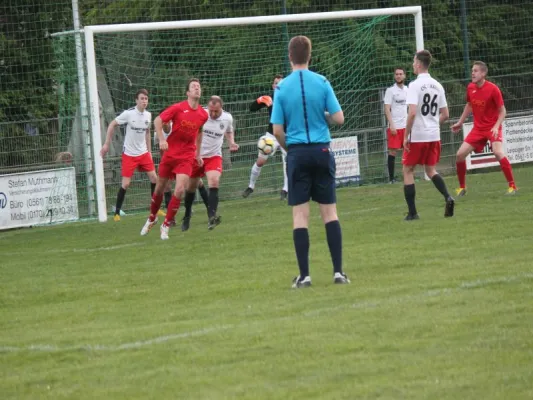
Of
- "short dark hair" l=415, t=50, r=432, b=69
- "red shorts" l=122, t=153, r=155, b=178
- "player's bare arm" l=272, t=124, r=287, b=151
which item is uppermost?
"short dark hair" l=415, t=50, r=432, b=69

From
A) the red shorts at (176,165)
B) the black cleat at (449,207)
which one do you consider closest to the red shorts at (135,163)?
the red shorts at (176,165)

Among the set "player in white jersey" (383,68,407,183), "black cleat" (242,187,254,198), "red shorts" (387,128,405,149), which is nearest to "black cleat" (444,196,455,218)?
"black cleat" (242,187,254,198)

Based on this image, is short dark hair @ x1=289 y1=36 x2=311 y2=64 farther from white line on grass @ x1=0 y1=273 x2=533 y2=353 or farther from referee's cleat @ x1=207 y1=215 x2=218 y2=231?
referee's cleat @ x1=207 y1=215 x2=218 y2=231

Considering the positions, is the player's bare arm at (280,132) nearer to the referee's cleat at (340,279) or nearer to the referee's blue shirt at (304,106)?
the referee's blue shirt at (304,106)

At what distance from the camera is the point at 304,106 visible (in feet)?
31.4

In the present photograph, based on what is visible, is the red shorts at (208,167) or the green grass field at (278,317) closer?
the green grass field at (278,317)

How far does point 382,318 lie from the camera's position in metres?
7.84

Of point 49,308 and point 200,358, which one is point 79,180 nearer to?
point 49,308

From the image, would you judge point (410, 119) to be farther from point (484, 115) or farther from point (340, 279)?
point (340, 279)

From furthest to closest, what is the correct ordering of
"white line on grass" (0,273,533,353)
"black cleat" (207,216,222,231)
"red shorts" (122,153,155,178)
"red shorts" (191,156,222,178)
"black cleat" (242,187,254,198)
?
"black cleat" (242,187,254,198) < "red shorts" (122,153,155,178) < "red shorts" (191,156,222,178) < "black cleat" (207,216,222,231) < "white line on grass" (0,273,533,353)

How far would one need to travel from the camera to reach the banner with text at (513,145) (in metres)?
24.5

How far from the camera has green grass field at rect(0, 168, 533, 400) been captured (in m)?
6.32

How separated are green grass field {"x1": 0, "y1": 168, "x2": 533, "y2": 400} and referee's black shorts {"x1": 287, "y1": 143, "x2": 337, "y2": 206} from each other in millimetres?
768

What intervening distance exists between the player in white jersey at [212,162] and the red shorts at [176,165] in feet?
2.58
